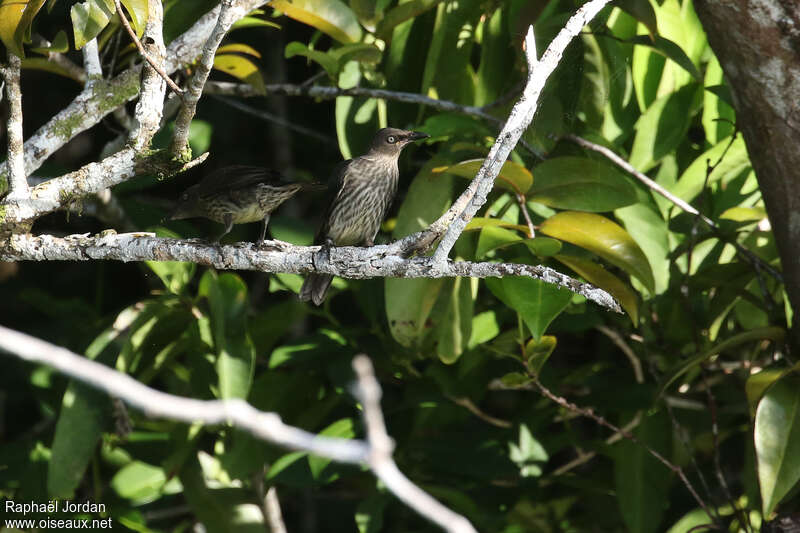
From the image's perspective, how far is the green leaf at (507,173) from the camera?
9.35 ft

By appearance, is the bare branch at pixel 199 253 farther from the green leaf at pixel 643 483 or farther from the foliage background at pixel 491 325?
the green leaf at pixel 643 483

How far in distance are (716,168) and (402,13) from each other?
1.28m

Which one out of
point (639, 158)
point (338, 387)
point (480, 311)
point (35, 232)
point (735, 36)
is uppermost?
point (735, 36)

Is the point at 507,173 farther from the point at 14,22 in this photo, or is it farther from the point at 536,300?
the point at 14,22

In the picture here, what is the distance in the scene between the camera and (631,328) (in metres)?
3.63

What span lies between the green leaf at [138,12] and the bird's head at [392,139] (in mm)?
1386

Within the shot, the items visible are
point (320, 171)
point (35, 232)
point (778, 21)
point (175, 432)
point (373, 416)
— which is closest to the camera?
point (373, 416)

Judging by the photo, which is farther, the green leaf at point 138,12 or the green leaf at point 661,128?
the green leaf at point 661,128

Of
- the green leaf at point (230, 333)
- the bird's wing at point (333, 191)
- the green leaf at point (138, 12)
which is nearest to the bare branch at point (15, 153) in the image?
the green leaf at point (138, 12)

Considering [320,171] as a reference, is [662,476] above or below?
below

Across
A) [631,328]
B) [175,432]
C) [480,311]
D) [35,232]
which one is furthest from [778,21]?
[35,232]

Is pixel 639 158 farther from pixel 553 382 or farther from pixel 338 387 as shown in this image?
pixel 338 387

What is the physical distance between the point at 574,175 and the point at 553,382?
0.96 metres

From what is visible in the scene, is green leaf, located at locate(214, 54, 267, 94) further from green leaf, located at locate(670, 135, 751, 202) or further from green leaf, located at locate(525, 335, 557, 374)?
green leaf, located at locate(670, 135, 751, 202)
